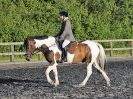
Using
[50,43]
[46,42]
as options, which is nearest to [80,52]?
[50,43]

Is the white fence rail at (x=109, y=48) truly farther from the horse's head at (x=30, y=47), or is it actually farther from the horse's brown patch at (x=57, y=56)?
the horse's brown patch at (x=57, y=56)

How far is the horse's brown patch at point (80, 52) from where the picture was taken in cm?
1772

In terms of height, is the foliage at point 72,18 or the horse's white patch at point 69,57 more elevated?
the foliage at point 72,18

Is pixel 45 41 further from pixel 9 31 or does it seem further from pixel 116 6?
pixel 116 6

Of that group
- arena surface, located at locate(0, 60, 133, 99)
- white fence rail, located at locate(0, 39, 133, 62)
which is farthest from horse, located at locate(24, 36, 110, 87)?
white fence rail, located at locate(0, 39, 133, 62)

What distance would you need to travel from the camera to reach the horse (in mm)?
17266

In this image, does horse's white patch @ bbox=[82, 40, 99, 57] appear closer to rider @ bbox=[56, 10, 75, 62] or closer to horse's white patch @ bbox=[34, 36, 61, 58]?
rider @ bbox=[56, 10, 75, 62]

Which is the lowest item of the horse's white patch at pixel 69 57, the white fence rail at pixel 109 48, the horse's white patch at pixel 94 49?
the white fence rail at pixel 109 48

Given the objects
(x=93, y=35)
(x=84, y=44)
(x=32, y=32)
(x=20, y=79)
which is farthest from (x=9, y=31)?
(x=84, y=44)

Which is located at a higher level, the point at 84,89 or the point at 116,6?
the point at 116,6

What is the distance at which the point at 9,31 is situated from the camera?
33719mm

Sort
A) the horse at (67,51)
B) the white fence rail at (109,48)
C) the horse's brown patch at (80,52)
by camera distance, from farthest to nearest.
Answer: the white fence rail at (109,48) < the horse's brown patch at (80,52) < the horse at (67,51)

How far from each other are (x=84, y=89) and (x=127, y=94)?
1878mm

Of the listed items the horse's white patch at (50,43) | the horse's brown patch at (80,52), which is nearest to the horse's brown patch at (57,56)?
the horse's white patch at (50,43)
